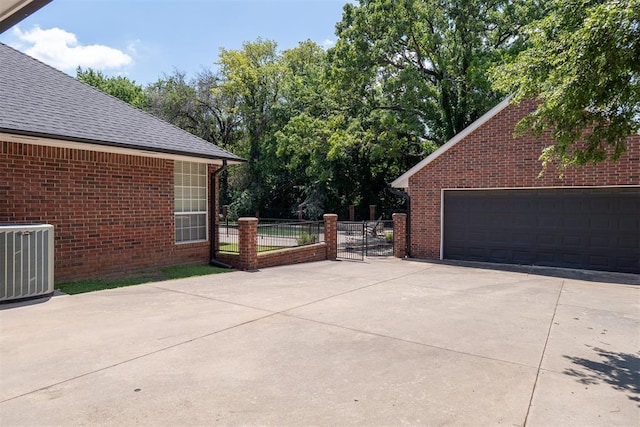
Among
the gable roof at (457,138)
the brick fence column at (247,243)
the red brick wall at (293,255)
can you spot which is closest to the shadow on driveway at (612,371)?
the brick fence column at (247,243)

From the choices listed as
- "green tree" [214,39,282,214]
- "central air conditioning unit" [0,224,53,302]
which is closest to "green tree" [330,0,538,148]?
"green tree" [214,39,282,214]

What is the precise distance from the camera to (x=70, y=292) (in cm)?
740

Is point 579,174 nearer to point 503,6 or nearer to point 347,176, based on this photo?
point 503,6

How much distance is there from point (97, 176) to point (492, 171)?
1048 centimetres

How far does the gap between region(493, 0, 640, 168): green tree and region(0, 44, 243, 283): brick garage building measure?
24.6 feet

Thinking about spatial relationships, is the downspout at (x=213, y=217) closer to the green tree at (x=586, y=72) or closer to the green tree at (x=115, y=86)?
the green tree at (x=586, y=72)

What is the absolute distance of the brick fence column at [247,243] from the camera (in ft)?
34.5

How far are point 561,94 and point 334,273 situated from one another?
22.5 ft

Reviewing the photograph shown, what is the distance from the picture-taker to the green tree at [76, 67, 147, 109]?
39281 millimetres

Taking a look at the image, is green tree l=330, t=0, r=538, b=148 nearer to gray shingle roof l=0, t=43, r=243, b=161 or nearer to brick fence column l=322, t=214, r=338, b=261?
brick fence column l=322, t=214, r=338, b=261

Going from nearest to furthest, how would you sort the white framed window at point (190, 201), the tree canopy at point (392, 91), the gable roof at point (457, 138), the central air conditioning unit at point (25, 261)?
the tree canopy at point (392, 91) → the central air conditioning unit at point (25, 261) → the white framed window at point (190, 201) → the gable roof at point (457, 138)

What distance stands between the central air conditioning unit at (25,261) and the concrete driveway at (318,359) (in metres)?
0.32

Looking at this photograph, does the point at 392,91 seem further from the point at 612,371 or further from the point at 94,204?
the point at 612,371

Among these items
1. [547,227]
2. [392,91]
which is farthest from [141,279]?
[392,91]
